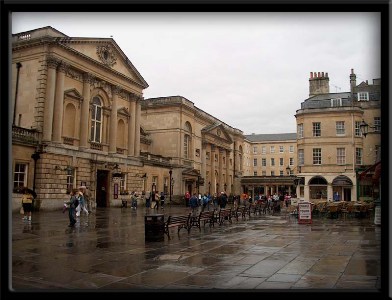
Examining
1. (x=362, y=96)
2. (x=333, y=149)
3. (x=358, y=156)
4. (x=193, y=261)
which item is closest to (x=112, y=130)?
(x=333, y=149)

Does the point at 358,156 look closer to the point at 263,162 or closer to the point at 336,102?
the point at 336,102

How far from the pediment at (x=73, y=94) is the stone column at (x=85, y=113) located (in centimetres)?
51

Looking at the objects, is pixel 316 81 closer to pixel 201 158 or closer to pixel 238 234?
pixel 201 158

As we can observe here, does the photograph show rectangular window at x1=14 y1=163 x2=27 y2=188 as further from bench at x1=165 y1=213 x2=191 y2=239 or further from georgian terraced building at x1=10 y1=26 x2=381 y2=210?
bench at x1=165 y1=213 x2=191 y2=239

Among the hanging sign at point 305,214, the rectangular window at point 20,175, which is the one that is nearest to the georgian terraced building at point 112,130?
the rectangular window at point 20,175

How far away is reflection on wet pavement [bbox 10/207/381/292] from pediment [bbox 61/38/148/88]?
19799 mm

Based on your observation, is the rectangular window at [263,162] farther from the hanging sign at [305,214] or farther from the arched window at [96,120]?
the hanging sign at [305,214]

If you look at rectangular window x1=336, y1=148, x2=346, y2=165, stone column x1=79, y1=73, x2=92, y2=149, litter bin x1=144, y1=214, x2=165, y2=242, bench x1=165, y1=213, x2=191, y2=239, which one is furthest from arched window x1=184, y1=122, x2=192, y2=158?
litter bin x1=144, y1=214, x2=165, y2=242

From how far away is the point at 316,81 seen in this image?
51719 mm

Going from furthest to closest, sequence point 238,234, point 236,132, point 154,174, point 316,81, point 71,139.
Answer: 1. point 236,132
2. point 316,81
3. point 154,174
4. point 71,139
5. point 238,234

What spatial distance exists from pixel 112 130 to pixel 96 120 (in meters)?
1.81

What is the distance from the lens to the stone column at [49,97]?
28.5 m
